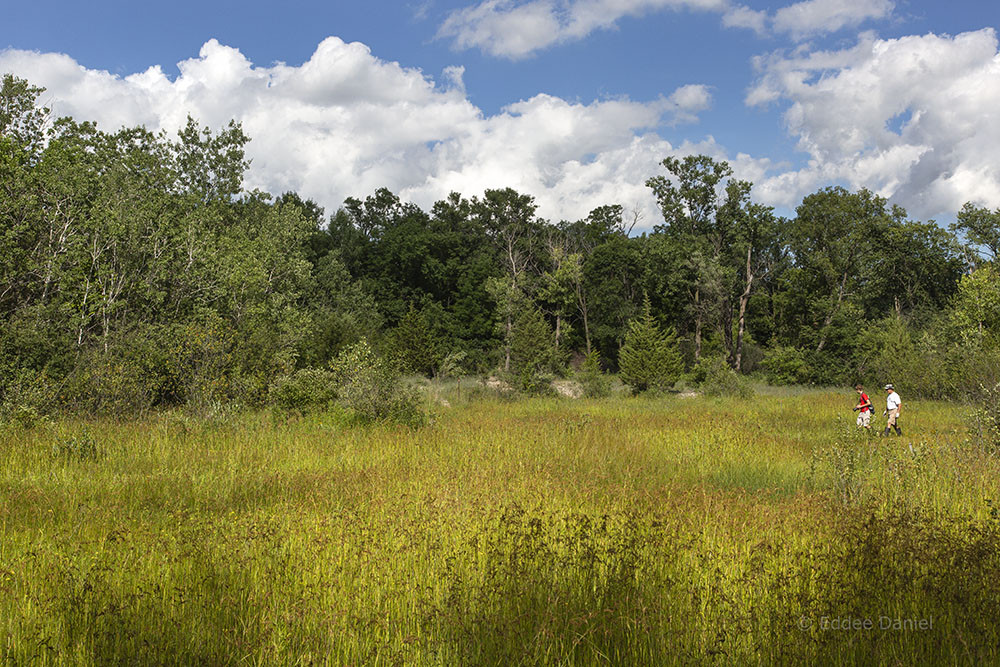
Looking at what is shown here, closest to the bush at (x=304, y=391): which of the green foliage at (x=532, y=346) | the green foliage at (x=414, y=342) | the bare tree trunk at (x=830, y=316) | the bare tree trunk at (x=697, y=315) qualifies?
the green foliage at (x=532, y=346)

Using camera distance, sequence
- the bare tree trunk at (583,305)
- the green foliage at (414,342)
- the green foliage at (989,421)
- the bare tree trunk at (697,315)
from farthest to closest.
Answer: the bare tree trunk at (583,305) → the bare tree trunk at (697,315) → the green foliage at (414,342) → the green foliage at (989,421)

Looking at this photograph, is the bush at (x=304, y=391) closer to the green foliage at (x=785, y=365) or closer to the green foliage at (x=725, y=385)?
the green foliage at (x=725, y=385)

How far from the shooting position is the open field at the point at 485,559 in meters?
3.37

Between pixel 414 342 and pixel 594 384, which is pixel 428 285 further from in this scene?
pixel 594 384

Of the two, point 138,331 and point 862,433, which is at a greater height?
point 138,331

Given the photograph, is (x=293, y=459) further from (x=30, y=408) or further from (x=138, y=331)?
(x=138, y=331)

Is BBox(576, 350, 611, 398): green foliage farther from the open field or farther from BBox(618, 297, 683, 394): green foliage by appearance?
the open field

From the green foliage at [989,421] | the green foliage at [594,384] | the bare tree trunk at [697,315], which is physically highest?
the bare tree trunk at [697,315]

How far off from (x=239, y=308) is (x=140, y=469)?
14566 mm

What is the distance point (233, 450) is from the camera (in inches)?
359

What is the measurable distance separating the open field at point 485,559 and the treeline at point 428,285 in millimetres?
5344

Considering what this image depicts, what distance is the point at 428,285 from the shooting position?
58.3 meters

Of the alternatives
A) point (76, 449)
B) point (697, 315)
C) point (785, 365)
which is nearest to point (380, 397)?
point (76, 449)

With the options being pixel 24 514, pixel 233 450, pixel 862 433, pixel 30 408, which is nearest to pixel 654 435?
pixel 862 433
